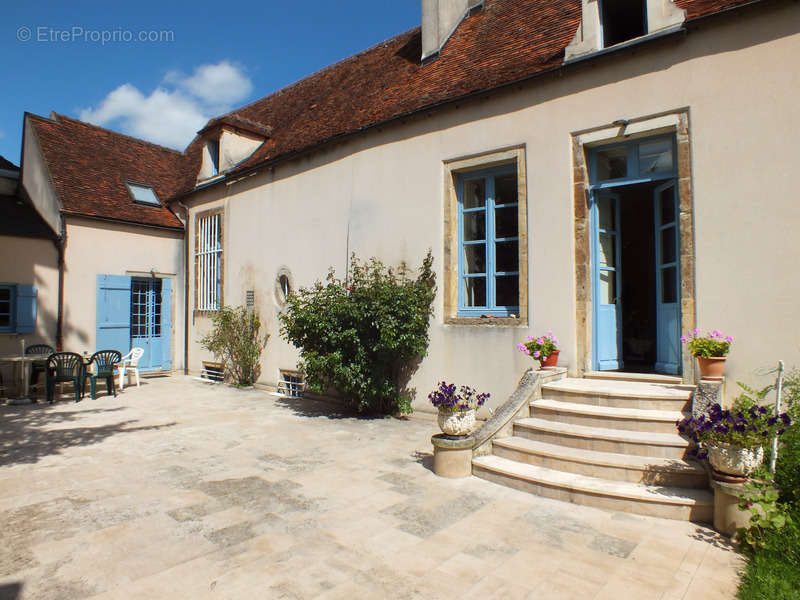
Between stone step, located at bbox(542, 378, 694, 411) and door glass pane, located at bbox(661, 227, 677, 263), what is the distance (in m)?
1.60

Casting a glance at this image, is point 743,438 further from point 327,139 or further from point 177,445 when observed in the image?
point 327,139

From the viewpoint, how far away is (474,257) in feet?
24.4

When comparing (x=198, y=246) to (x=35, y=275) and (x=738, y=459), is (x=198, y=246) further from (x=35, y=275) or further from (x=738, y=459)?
(x=738, y=459)

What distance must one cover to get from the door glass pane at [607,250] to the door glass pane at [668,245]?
605 millimetres

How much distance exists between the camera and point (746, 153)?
5137 mm

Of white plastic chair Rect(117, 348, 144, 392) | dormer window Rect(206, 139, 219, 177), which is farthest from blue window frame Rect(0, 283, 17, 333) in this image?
dormer window Rect(206, 139, 219, 177)

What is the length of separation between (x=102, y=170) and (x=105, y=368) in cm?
610

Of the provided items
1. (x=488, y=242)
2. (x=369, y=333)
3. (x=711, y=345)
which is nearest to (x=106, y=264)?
(x=369, y=333)

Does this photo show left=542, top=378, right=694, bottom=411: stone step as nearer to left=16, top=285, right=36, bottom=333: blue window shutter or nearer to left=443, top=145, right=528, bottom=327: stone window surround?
left=443, top=145, right=528, bottom=327: stone window surround


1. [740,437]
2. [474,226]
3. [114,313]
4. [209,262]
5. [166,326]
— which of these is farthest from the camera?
[166,326]

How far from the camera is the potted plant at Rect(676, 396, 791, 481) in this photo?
3.49 meters

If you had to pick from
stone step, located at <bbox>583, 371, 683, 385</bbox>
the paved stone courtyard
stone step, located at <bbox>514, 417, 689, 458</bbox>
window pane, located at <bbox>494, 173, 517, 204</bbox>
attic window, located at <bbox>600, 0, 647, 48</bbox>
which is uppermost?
attic window, located at <bbox>600, 0, 647, 48</bbox>

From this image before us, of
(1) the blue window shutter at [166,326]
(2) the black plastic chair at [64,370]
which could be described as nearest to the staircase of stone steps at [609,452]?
(2) the black plastic chair at [64,370]

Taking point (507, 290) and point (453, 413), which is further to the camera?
point (507, 290)
